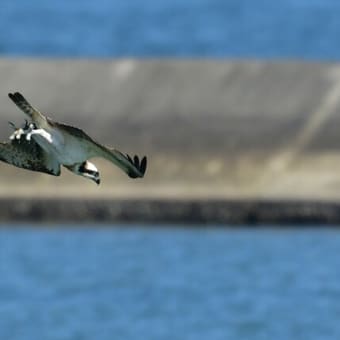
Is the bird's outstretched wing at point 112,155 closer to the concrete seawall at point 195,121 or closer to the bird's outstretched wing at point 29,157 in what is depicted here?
the bird's outstretched wing at point 29,157

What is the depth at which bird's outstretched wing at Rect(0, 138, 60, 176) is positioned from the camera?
1.80 meters

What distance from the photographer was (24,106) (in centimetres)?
177

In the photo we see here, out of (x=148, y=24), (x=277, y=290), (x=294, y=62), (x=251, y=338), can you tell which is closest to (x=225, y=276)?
(x=277, y=290)

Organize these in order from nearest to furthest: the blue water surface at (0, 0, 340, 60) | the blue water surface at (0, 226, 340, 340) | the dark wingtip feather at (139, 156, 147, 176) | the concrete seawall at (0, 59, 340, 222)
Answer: the dark wingtip feather at (139, 156, 147, 176), the blue water surface at (0, 226, 340, 340), the concrete seawall at (0, 59, 340, 222), the blue water surface at (0, 0, 340, 60)

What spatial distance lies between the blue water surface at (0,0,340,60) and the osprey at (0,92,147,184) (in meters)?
10.3

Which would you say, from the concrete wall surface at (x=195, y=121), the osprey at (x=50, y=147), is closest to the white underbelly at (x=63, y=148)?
the osprey at (x=50, y=147)

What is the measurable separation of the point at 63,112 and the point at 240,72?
3.28ft

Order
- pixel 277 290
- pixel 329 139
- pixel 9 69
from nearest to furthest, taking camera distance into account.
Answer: pixel 277 290
pixel 329 139
pixel 9 69

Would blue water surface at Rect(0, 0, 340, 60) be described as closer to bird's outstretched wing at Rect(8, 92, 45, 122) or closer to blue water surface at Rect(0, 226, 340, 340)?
blue water surface at Rect(0, 226, 340, 340)

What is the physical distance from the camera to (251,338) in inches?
274

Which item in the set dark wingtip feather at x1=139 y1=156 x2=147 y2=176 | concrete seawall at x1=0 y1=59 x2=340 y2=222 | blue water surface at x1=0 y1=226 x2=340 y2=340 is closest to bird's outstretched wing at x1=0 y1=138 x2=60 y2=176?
dark wingtip feather at x1=139 y1=156 x2=147 y2=176

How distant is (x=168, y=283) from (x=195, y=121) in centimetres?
100

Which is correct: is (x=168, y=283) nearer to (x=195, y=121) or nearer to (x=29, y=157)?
(x=195, y=121)

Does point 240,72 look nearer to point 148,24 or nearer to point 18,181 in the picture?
point 18,181
